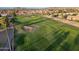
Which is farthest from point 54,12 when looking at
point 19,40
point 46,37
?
point 19,40

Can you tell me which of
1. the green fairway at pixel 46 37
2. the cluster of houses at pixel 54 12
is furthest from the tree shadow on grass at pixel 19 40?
the cluster of houses at pixel 54 12

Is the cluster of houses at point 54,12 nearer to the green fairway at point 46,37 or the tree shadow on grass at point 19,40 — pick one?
the green fairway at point 46,37

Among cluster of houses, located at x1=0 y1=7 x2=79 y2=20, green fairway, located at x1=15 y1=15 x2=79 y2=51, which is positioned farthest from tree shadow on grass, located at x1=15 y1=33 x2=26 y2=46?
cluster of houses, located at x1=0 y1=7 x2=79 y2=20

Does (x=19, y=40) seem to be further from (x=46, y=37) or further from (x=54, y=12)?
(x=54, y=12)

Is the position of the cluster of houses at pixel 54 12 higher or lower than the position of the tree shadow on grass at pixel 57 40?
higher

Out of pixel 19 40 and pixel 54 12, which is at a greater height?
pixel 54 12

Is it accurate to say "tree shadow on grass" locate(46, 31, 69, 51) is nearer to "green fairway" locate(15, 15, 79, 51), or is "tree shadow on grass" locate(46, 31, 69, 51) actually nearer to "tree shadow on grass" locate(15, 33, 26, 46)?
"green fairway" locate(15, 15, 79, 51)

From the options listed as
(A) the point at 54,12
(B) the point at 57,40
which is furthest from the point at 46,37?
(A) the point at 54,12
